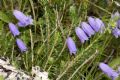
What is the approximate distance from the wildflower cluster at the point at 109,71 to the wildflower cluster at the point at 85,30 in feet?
0.53

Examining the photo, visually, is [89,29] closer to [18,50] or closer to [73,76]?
[73,76]

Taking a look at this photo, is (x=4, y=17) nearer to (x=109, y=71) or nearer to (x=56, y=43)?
(x=56, y=43)

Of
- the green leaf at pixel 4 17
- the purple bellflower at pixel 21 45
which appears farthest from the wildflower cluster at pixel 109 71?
the green leaf at pixel 4 17

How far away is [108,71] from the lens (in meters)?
1.76

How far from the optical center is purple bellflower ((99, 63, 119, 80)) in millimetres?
1757

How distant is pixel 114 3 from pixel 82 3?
211mm

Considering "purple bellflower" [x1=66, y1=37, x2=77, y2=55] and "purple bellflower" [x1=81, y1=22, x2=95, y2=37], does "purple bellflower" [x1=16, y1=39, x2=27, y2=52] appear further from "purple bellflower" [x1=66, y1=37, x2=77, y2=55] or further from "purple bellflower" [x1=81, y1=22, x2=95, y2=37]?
"purple bellflower" [x1=81, y1=22, x2=95, y2=37]

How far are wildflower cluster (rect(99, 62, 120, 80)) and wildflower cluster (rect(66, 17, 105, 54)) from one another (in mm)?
162

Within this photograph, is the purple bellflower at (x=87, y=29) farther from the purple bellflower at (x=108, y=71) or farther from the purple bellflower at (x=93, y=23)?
the purple bellflower at (x=108, y=71)

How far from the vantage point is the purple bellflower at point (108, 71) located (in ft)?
5.76

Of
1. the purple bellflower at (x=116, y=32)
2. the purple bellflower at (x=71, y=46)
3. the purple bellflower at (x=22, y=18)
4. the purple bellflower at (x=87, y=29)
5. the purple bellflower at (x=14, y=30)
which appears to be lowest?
the purple bellflower at (x=71, y=46)

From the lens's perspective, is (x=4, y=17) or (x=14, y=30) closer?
(x=14, y=30)

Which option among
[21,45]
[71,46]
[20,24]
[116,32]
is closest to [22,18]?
[20,24]

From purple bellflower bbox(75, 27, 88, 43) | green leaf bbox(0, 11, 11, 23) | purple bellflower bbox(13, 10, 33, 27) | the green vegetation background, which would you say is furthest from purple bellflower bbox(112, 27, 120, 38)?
green leaf bbox(0, 11, 11, 23)
